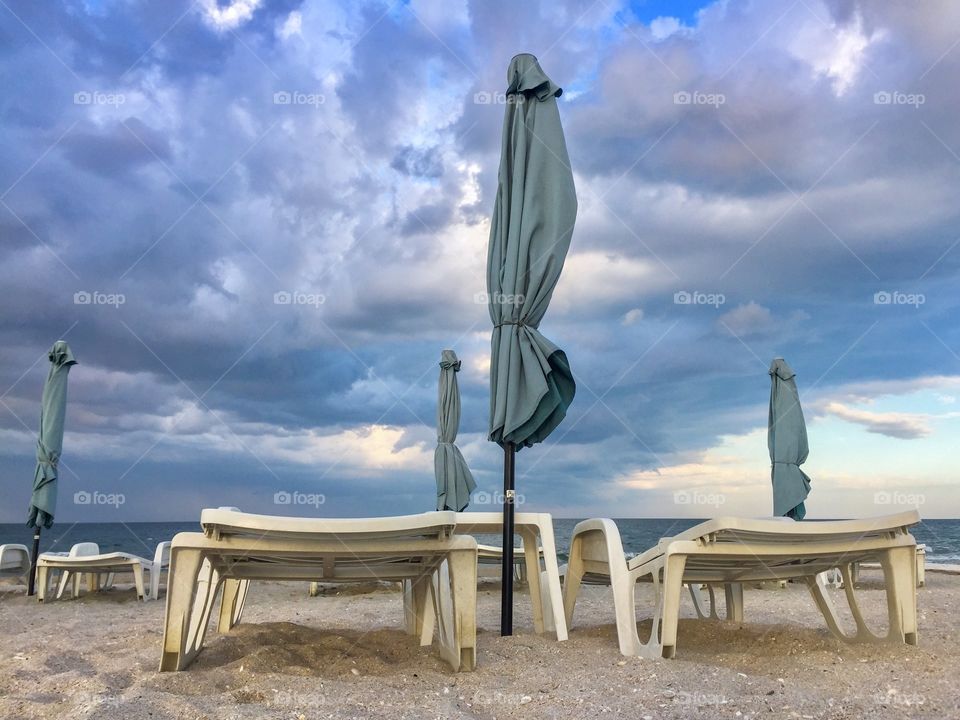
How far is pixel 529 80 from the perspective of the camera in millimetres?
3752

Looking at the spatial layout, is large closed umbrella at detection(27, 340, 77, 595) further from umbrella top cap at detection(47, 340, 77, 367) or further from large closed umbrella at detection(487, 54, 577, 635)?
large closed umbrella at detection(487, 54, 577, 635)

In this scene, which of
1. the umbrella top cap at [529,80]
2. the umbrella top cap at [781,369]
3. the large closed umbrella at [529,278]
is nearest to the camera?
the large closed umbrella at [529,278]

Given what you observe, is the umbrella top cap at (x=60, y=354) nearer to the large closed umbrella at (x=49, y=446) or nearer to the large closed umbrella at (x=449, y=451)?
the large closed umbrella at (x=49, y=446)

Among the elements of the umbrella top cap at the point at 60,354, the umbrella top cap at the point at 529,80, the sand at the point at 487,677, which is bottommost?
the sand at the point at 487,677

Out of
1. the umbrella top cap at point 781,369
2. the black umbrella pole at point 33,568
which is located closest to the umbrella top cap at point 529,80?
the umbrella top cap at point 781,369

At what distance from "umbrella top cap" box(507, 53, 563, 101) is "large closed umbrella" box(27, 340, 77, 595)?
5.86 meters

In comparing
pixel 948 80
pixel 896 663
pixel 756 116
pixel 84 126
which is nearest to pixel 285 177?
pixel 84 126

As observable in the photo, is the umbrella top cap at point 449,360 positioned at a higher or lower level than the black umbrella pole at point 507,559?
higher

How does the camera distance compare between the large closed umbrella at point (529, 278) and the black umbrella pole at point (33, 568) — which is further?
the black umbrella pole at point (33, 568)

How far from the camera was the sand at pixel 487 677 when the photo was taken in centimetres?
200

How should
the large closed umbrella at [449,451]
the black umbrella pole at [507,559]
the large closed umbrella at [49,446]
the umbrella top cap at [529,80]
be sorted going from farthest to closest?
1. the large closed umbrella at [449,451]
2. the large closed umbrella at [49,446]
3. the umbrella top cap at [529,80]
4. the black umbrella pole at [507,559]

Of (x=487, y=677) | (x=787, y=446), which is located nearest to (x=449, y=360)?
(x=787, y=446)

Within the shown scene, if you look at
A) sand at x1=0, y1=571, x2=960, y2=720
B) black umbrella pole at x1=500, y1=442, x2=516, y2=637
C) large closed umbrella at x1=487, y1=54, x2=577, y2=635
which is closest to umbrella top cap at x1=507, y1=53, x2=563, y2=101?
large closed umbrella at x1=487, y1=54, x2=577, y2=635

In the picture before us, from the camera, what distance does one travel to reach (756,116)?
9.09 m
